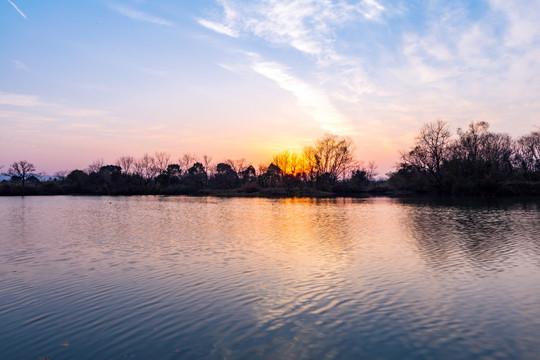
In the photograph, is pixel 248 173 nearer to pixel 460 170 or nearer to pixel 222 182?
pixel 222 182

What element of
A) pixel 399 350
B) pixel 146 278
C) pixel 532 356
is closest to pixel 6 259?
pixel 146 278

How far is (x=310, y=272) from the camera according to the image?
1266 centimetres

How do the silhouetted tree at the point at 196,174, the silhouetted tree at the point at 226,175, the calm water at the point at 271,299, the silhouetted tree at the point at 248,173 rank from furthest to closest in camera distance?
the silhouetted tree at the point at 248,173 → the silhouetted tree at the point at 196,174 → the silhouetted tree at the point at 226,175 → the calm water at the point at 271,299

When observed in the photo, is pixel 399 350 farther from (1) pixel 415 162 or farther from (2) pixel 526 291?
(1) pixel 415 162

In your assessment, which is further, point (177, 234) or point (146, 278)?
point (177, 234)

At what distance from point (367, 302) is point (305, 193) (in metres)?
76.8

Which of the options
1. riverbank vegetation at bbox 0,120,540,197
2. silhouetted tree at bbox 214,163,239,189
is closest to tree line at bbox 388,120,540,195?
riverbank vegetation at bbox 0,120,540,197

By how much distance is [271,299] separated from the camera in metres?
9.74

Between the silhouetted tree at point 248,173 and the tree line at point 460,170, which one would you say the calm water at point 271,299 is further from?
the silhouetted tree at point 248,173

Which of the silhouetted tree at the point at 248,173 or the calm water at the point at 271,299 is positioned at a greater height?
the silhouetted tree at the point at 248,173

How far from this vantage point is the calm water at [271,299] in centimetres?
685

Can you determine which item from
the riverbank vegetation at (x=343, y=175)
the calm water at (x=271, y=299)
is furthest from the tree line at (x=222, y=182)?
the calm water at (x=271, y=299)

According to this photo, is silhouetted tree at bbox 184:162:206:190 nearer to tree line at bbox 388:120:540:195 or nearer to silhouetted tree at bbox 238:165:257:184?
silhouetted tree at bbox 238:165:257:184

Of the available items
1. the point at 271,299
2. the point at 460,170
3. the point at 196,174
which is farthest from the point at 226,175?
the point at 271,299
